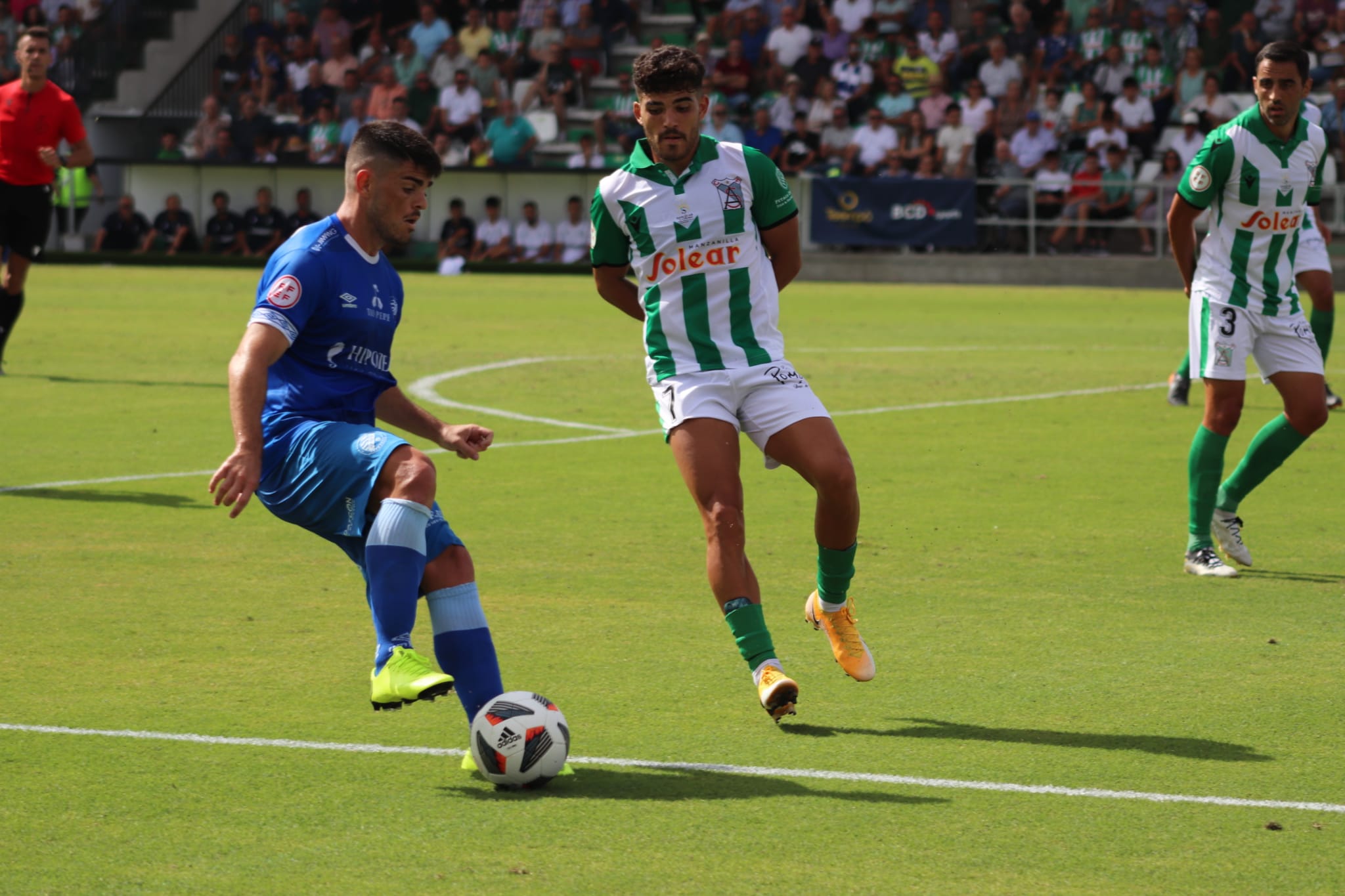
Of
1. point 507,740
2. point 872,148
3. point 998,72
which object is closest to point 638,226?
point 507,740

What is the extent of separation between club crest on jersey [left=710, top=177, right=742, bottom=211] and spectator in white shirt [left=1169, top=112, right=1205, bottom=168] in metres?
21.0

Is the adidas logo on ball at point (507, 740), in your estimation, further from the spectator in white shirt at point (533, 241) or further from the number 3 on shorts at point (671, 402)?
the spectator in white shirt at point (533, 241)

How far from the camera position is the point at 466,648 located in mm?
4852

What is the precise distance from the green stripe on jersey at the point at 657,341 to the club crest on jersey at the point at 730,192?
0.35 metres

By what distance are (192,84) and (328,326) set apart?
110ft

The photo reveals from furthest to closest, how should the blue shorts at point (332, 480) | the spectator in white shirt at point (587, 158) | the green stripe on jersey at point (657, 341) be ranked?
the spectator in white shirt at point (587, 158) → the green stripe on jersey at point (657, 341) → the blue shorts at point (332, 480)

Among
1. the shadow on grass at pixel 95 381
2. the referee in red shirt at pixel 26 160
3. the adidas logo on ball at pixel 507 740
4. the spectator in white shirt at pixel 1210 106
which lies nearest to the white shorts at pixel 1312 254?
the adidas logo on ball at pixel 507 740

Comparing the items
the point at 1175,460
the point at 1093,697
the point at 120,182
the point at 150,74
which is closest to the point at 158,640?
the point at 1093,697

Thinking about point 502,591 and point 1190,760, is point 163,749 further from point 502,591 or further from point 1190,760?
point 1190,760

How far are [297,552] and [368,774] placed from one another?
11.3 ft

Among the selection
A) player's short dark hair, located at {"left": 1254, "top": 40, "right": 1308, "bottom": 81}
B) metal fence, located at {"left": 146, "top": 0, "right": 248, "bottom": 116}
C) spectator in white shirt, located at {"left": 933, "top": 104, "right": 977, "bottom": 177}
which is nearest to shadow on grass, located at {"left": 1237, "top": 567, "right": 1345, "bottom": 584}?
player's short dark hair, located at {"left": 1254, "top": 40, "right": 1308, "bottom": 81}

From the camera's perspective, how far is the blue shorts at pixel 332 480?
4.82 meters

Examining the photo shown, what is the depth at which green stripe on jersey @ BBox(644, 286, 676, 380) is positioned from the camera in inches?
224

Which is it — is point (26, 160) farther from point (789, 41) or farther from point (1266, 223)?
point (789, 41)
